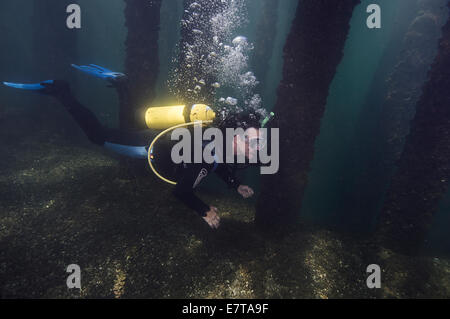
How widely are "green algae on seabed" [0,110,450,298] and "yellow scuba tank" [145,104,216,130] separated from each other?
1.80m

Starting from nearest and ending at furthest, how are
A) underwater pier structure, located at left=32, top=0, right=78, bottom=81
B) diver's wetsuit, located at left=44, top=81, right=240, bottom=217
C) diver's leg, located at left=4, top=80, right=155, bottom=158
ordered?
diver's wetsuit, located at left=44, top=81, right=240, bottom=217 → diver's leg, located at left=4, top=80, right=155, bottom=158 → underwater pier structure, located at left=32, top=0, right=78, bottom=81

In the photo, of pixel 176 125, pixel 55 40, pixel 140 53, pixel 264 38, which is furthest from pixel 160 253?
pixel 55 40

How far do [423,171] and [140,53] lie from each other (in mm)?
7850

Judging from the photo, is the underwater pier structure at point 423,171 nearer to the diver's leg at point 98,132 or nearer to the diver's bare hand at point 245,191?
the diver's bare hand at point 245,191

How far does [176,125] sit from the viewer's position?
358 cm

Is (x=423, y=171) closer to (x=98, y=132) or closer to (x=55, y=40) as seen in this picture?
(x=98, y=132)

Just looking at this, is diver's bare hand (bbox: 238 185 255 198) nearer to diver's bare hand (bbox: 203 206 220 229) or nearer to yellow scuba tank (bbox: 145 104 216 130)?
diver's bare hand (bbox: 203 206 220 229)

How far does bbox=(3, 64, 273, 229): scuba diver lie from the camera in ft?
10.7

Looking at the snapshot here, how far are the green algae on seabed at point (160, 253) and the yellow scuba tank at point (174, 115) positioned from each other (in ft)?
5.91

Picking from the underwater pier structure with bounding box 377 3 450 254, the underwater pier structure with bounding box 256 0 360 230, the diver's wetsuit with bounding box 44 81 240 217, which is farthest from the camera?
the underwater pier structure with bounding box 377 3 450 254

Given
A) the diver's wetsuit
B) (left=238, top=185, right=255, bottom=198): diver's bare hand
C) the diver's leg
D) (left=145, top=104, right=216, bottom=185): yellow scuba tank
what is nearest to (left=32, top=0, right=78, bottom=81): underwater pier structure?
the diver's leg

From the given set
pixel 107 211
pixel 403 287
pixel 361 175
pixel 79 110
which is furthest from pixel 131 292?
pixel 361 175
